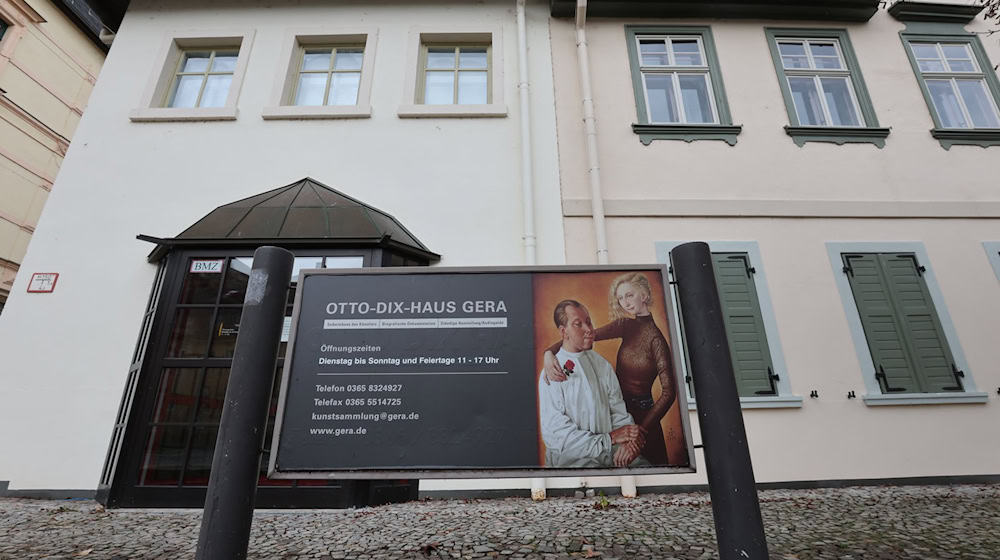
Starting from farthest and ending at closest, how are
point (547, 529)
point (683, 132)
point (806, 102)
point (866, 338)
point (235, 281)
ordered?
point (806, 102)
point (683, 132)
point (866, 338)
point (235, 281)
point (547, 529)

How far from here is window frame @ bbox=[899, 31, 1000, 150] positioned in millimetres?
6035

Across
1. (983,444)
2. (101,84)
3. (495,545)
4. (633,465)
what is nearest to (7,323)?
(101,84)

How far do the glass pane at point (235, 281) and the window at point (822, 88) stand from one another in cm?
662

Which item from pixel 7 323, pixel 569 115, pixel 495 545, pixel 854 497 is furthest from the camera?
pixel 569 115

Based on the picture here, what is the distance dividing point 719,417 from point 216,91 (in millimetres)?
7367

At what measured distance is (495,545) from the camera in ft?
8.92

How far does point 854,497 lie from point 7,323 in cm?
849

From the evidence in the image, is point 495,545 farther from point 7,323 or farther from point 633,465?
point 7,323

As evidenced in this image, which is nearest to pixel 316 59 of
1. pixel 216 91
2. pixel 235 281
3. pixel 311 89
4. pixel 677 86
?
pixel 311 89

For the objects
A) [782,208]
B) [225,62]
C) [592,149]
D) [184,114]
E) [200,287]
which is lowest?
[200,287]

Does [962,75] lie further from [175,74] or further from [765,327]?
[175,74]

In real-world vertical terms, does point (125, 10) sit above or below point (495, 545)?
above

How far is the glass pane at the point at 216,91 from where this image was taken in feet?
20.9

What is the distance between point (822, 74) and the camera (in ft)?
21.2
